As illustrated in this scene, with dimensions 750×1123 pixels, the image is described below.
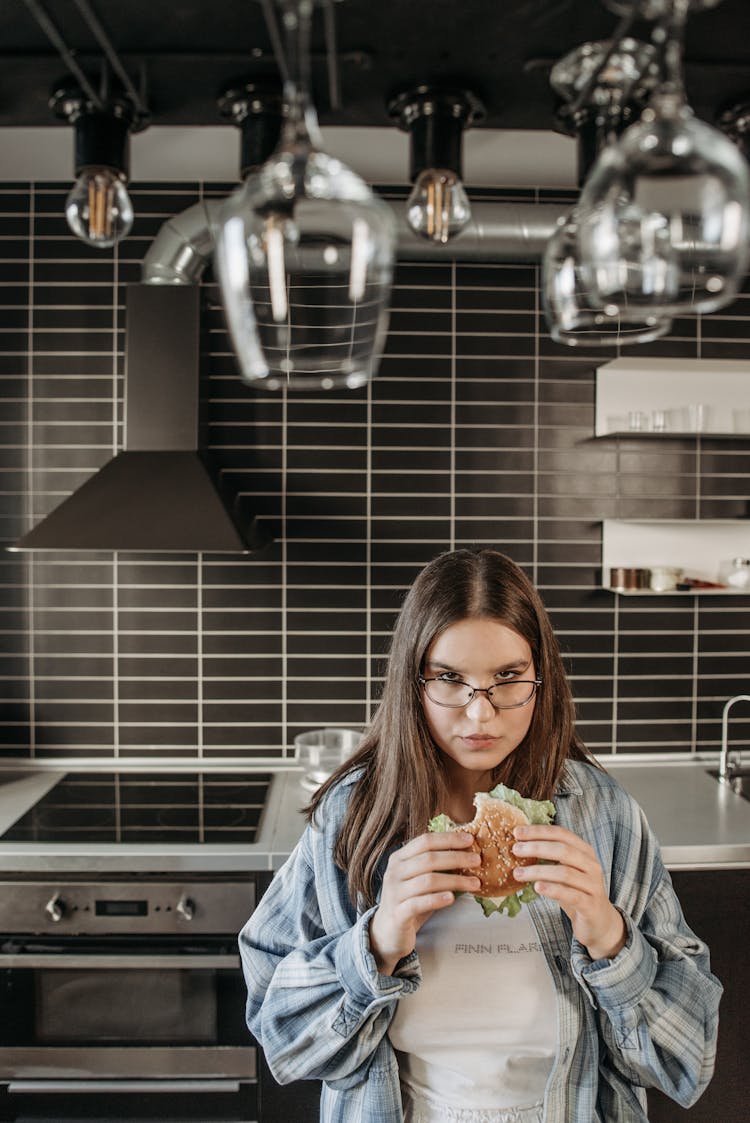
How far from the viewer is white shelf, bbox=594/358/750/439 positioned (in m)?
2.87

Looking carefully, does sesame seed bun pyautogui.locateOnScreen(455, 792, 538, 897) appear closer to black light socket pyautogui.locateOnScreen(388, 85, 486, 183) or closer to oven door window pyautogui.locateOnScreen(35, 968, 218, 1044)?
black light socket pyautogui.locateOnScreen(388, 85, 486, 183)

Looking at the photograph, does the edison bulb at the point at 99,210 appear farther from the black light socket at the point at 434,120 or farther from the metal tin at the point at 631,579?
the metal tin at the point at 631,579

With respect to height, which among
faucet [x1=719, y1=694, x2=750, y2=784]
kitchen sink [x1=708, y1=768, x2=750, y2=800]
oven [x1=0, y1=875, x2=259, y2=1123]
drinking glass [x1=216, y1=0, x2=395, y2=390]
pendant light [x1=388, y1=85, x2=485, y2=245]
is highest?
pendant light [x1=388, y1=85, x2=485, y2=245]

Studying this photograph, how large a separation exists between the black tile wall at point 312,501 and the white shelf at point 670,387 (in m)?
0.05

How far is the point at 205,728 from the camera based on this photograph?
2.88 metres

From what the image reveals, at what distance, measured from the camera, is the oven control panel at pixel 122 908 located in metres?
2.19

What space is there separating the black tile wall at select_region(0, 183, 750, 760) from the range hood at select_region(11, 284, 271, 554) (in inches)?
12.4

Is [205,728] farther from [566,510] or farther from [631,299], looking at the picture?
[631,299]

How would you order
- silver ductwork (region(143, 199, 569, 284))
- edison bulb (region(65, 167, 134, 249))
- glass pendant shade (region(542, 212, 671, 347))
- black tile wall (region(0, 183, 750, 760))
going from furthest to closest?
black tile wall (region(0, 183, 750, 760)) → silver ductwork (region(143, 199, 569, 284)) → edison bulb (region(65, 167, 134, 249)) → glass pendant shade (region(542, 212, 671, 347))

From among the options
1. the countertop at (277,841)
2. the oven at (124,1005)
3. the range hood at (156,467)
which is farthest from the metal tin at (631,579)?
the oven at (124,1005)

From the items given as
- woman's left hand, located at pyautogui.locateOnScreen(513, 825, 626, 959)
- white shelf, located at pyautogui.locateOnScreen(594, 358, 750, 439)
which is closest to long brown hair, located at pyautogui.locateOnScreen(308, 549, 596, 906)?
woman's left hand, located at pyautogui.locateOnScreen(513, 825, 626, 959)

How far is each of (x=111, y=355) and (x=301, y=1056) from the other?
2189 millimetres

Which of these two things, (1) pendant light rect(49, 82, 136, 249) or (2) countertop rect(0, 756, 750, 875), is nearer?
(1) pendant light rect(49, 82, 136, 249)

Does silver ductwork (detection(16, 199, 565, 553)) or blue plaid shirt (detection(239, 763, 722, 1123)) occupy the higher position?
silver ductwork (detection(16, 199, 565, 553))
